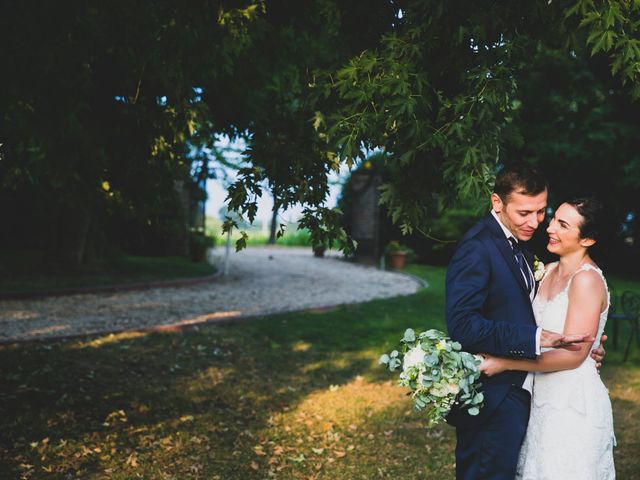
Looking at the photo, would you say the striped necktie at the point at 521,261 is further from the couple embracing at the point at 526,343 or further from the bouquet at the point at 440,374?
the bouquet at the point at 440,374

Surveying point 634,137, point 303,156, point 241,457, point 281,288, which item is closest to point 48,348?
point 241,457

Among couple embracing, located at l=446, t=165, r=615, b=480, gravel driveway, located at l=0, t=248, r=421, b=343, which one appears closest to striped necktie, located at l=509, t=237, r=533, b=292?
couple embracing, located at l=446, t=165, r=615, b=480

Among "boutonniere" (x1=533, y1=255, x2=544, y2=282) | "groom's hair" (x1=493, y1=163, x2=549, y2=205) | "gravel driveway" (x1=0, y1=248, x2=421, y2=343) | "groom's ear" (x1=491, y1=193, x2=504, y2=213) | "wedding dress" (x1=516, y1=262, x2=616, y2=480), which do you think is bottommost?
"gravel driveway" (x1=0, y1=248, x2=421, y2=343)

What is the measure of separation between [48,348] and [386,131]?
23.6 feet

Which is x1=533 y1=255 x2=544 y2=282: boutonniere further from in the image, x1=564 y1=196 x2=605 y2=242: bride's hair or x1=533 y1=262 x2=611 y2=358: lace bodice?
x1=564 y1=196 x2=605 y2=242: bride's hair

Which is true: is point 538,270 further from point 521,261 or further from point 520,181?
point 520,181

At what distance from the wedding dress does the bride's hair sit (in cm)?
18

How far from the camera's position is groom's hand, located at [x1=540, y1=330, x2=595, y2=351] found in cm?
283

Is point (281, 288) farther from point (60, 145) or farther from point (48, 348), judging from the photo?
point (60, 145)

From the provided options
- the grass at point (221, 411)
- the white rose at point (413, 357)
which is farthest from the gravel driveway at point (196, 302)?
the white rose at point (413, 357)

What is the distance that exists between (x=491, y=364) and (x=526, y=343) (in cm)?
20

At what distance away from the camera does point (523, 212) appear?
10.00 ft

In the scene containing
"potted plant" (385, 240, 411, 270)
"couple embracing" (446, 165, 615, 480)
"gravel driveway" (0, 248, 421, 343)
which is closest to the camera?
"couple embracing" (446, 165, 615, 480)

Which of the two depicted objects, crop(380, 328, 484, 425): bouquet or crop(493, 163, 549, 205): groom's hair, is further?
crop(493, 163, 549, 205): groom's hair
